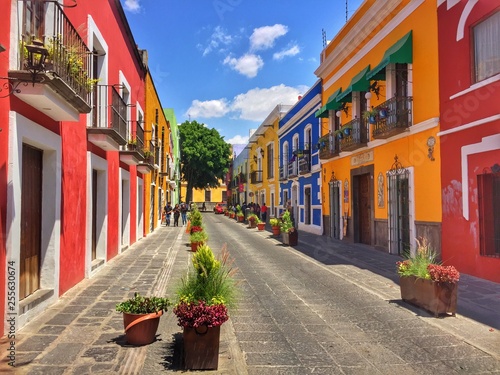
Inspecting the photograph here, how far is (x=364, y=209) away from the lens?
46.6 feet

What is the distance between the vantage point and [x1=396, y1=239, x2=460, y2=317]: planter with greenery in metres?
5.52

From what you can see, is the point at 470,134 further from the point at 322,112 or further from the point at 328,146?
the point at 322,112

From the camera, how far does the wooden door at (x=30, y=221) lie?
545cm

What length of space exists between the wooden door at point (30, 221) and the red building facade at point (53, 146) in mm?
14

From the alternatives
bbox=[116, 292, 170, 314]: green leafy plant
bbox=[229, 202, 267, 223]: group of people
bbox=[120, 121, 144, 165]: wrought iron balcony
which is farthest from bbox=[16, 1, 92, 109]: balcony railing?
bbox=[229, 202, 267, 223]: group of people

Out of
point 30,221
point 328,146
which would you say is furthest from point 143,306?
point 328,146

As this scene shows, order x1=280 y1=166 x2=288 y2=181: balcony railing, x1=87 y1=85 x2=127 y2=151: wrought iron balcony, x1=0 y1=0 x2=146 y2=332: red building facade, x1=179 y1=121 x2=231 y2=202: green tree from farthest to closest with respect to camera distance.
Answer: x1=179 y1=121 x2=231 y2=202: green tree
x1=280 y1=166 x2=288 y2=181: balcony railing
x1=87 y1=85 x2=127 y2=151: wrought iron balcony
x1=0 y1=0 x2=146 y2=332: red building facade

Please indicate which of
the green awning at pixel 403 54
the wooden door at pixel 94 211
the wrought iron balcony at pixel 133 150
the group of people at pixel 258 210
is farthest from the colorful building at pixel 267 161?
the wooden door at pixel 94 211

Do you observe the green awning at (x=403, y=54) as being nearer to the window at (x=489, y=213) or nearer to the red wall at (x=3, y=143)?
the window at (x=489, y=213)

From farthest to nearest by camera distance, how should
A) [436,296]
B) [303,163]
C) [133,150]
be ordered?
[303,163] < [133,150] < [436,296]

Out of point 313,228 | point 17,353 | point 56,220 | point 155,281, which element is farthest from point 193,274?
point 313,228

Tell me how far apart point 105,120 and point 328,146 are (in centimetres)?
947

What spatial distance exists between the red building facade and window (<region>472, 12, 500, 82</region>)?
24.1 ft

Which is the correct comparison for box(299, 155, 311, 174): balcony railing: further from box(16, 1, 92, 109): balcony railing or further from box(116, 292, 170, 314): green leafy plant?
box(116, 292, 170, 314): green leafy plant
